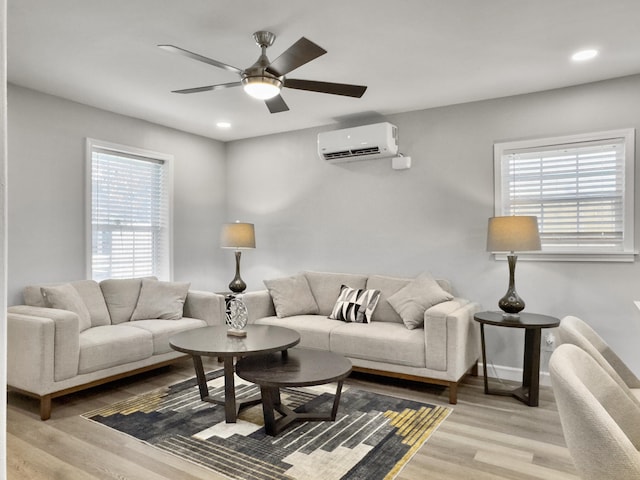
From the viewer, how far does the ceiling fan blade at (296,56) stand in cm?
226

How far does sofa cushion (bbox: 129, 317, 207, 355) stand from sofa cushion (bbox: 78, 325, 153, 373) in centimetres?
6

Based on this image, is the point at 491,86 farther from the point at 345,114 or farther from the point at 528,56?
the point at 345,114

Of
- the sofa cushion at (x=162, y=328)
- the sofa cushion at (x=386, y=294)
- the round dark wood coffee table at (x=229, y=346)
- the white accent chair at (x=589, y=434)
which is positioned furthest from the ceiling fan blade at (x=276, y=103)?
the white accent chair at (x=589, y=434)

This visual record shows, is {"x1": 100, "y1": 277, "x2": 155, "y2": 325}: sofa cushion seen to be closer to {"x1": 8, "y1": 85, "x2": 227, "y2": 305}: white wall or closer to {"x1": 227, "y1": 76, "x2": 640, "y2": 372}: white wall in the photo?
{"x1": 8, "y1": 85, "x2": 227, "y2": 305}: white wall

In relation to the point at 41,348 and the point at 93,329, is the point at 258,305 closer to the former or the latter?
the point at 93,329

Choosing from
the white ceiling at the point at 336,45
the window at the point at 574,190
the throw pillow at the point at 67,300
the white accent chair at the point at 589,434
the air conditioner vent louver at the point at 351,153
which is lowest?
the throw pillow at the point at 67,300

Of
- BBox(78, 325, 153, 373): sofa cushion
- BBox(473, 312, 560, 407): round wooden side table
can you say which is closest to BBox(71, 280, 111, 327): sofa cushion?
BBox(78, 325, 153, 373): sofa cushion

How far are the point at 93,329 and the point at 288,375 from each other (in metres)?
1.98

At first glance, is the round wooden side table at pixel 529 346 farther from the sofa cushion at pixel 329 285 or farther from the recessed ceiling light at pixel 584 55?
the recessed ceiling light at pixel 584 55

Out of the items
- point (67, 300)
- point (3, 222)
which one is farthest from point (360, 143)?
point (3, 222)

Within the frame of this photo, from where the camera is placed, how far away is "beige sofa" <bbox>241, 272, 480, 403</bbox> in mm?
3443

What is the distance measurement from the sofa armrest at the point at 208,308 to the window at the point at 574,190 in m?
2.81

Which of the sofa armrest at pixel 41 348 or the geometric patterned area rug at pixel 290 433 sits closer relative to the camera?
the geometric patterned area rug at pixel 290 433

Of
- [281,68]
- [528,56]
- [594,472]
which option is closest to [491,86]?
[528,56]
